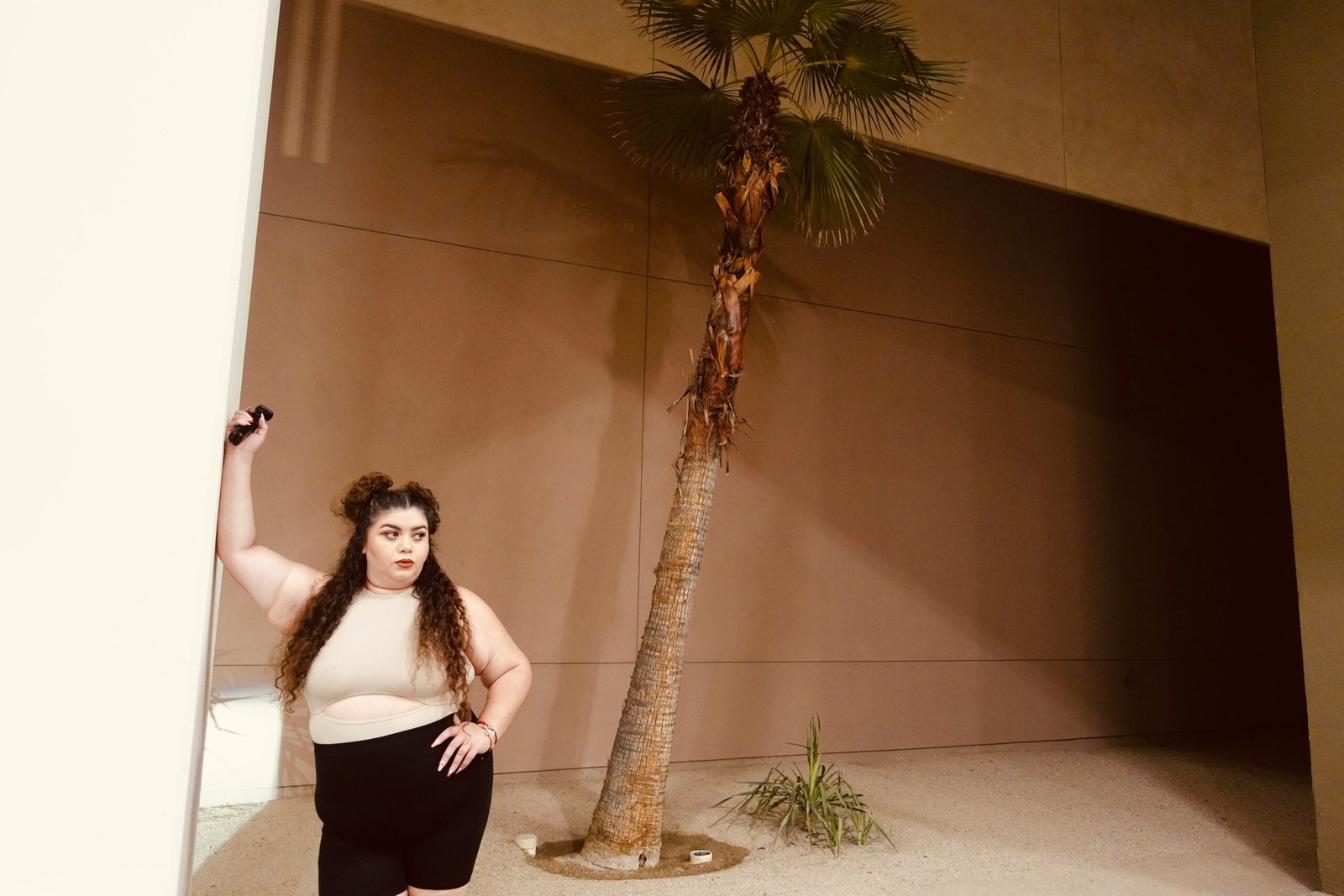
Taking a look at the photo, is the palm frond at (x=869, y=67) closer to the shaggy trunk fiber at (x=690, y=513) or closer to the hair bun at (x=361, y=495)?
the shaggy trunk fiber at (x=690, y=513)

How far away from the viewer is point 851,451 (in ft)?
18.5

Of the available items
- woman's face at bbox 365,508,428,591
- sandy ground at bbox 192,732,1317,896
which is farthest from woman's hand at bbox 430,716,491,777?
sandy ground at bbox 192,732,1317,896

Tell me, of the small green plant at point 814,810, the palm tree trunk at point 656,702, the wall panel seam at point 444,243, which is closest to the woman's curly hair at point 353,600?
the palm tree trunk at point 656,702

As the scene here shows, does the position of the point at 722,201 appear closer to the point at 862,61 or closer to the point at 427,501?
the point at 862,61

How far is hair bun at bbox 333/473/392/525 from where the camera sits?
186cm

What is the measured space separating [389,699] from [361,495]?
0.44 meters

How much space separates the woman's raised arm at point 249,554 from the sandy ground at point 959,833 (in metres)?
1.82

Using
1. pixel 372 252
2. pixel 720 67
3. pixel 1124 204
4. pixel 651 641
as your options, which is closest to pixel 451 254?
pixel 372 252

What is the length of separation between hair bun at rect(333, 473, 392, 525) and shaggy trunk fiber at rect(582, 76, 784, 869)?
5.80ft

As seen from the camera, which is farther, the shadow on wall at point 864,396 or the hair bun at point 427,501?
the shadow on wall at point 864,396

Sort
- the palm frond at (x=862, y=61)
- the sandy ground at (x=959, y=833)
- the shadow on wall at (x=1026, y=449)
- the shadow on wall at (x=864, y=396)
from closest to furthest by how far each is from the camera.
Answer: the sandy ground at (x=959, y=833)
the palm frond at (x=862, y=61)
the shadow on wall at (x=864, y=396)
the shadow on wall at (x=1026, y=449)

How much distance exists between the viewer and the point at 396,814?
1731mm

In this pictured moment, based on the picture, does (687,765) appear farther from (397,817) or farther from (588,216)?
(397,817)

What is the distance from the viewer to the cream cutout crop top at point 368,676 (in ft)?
5.53
